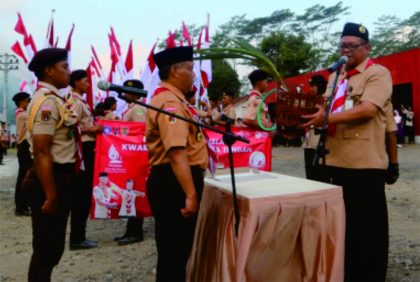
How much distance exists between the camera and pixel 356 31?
308 centimetres

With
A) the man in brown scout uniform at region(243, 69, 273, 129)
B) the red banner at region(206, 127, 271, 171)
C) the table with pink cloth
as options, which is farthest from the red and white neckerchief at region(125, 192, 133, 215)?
the table with pink cloth

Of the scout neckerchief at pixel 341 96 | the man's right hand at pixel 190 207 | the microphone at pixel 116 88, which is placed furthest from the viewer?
the scout neckerchief at pixel 341 96

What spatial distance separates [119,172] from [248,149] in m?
1.62

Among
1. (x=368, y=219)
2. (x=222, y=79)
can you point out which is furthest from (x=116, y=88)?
(x=222, y=79)

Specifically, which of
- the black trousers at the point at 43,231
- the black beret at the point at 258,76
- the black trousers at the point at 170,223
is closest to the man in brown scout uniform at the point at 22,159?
the black beret at the point at 258,76

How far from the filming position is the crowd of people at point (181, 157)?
2.66m

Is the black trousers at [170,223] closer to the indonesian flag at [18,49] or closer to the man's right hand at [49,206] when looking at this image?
the man's right hand at [49,206]

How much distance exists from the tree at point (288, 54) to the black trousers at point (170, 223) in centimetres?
2904

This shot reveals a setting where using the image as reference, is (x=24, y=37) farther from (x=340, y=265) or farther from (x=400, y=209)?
(x=400, y=209)

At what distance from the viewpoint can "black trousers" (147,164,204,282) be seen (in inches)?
105

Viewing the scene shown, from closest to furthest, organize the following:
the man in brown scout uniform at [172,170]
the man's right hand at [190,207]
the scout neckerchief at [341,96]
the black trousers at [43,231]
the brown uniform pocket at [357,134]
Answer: the man's right hand at [190,207] < the man in brown scout uniform at [172,170] < the black trousers at [43,231] < the brown uniform pocket at [357,134] < the scout neckerchief at [341,96]

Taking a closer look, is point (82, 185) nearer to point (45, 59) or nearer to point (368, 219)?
point (45, 59)

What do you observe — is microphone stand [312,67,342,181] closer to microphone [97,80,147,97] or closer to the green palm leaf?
the green palm leaf

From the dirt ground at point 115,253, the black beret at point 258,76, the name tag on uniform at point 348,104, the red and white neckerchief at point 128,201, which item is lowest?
the dirt ground at point 115,253
